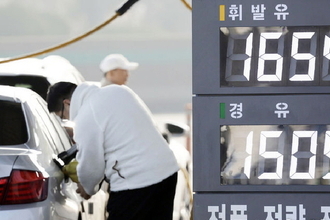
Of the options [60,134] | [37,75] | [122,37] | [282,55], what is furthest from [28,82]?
[122,37]

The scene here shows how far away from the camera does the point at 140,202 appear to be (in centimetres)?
471

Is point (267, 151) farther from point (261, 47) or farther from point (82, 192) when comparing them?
point (82, 192)

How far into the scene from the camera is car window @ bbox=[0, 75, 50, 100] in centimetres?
721

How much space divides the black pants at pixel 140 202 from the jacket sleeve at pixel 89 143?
0.73 ft

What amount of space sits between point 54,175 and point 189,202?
11.3 feet

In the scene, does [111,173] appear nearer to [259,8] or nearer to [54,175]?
[54,175]

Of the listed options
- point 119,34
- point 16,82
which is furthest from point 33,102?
point 119,34

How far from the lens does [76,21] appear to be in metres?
11.3

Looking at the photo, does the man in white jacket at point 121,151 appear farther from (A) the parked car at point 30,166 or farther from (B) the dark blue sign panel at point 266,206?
(B) the dark blue sign panel at point 266,206

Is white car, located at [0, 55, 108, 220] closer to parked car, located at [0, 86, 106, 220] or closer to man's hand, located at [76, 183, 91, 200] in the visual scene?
parked car, located at [0, 86, 106, 220]

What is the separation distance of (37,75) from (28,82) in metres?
0.11

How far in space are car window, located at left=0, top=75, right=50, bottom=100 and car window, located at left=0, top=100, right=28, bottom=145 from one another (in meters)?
2.35

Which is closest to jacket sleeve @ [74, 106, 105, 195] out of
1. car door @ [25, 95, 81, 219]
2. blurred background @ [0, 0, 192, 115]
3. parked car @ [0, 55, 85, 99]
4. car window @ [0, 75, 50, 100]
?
car door @ [25, 95, 81, 219]

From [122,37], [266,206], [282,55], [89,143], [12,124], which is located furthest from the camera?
[122,37]
